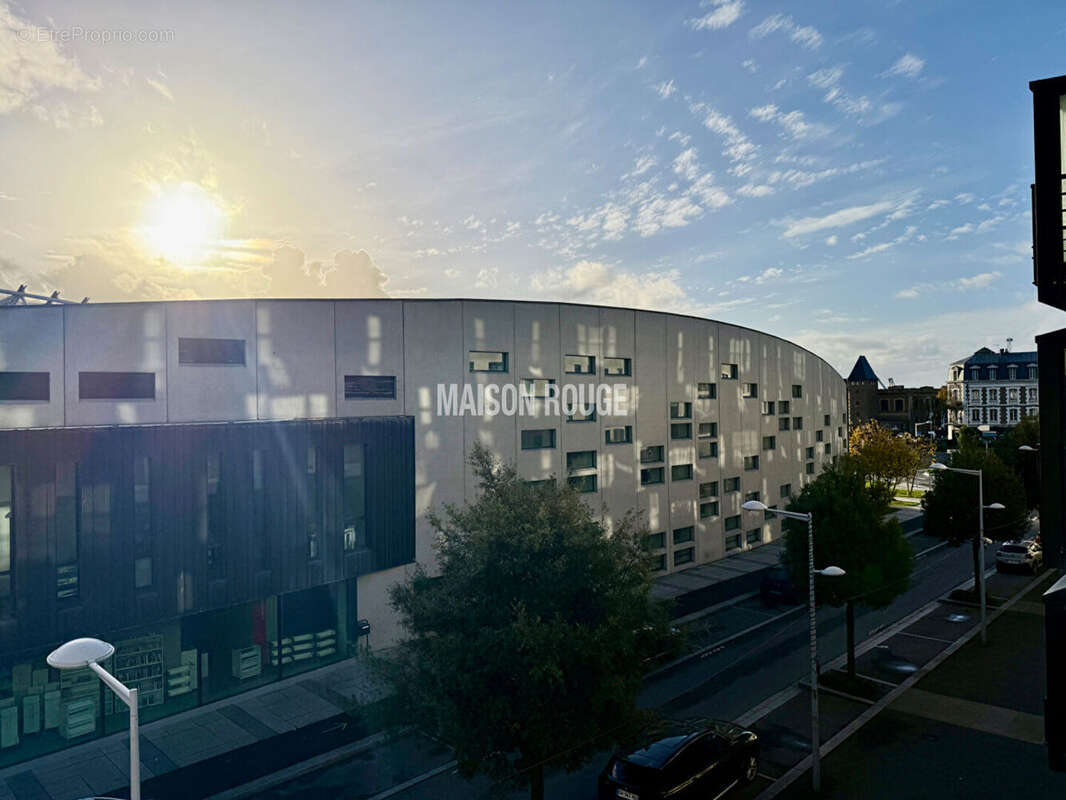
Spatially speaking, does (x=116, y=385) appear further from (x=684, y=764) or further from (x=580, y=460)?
(x=580, y=460)

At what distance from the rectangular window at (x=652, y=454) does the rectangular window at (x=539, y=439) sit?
5.82 m

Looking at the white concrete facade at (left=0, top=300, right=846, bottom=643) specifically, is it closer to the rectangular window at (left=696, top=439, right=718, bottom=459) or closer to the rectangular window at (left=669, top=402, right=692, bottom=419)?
the rectangular window at (left=669, top=402, right=692, bottom=419)

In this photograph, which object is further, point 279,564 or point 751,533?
point 751,533

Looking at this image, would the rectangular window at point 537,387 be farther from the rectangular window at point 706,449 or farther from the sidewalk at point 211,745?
the sidewalk at point 211,745

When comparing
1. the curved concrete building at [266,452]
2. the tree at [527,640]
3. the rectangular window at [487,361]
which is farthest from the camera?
the rectangular window at [487,361]

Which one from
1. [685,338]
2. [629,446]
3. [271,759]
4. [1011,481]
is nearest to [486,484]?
[271,759]

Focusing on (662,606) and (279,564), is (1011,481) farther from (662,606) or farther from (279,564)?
(279,564)

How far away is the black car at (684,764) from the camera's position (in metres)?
13.5

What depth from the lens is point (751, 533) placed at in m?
39.7

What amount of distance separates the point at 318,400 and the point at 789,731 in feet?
57.3

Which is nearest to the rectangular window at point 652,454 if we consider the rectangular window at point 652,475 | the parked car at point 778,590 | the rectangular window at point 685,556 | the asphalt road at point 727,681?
the rectangular window at point 652,475

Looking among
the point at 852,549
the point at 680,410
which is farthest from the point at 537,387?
the point at 852,549

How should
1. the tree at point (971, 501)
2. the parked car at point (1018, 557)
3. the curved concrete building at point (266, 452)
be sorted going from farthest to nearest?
the parked car at point (1018, 557) < the tree at point (971, 501) < the curved concrete building at point (266, 452)

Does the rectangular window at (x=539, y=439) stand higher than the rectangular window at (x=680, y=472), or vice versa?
A: the rectangular window at (x=539, y=439)
